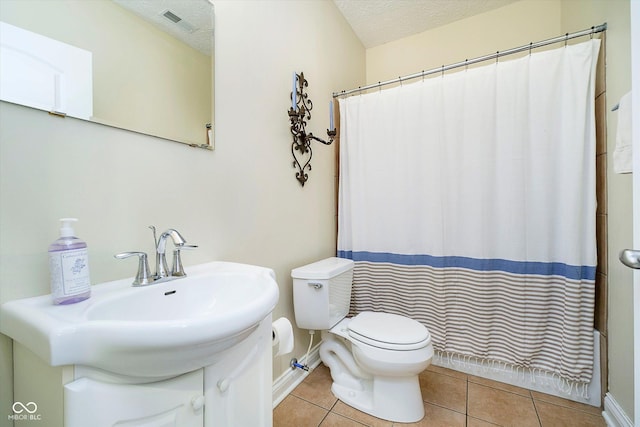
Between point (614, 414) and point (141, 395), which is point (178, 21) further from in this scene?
point (614, 414)

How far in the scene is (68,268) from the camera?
0.59m

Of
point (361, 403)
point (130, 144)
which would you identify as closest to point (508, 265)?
point (361, 403)

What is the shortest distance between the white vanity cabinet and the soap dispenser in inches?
5.0

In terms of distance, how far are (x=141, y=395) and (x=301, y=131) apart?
53.0 inches

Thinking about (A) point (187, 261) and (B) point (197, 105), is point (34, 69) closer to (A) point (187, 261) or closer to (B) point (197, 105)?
(B) point (197, 105)

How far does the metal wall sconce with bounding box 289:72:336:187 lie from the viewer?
149 cm

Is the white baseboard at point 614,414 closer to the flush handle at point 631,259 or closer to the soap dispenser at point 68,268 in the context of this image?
the flush handle at point 631,259

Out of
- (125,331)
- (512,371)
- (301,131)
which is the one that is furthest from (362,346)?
(301,131)

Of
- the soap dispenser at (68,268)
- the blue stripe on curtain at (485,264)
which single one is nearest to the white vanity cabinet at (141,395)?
the soap dispenser at (68,268)

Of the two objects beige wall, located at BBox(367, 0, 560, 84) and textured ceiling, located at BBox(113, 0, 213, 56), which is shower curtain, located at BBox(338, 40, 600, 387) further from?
textured ceiling, located at BBox(113, 0, 213, 56)

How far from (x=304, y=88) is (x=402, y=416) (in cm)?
183

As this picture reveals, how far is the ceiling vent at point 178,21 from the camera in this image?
0.94 m

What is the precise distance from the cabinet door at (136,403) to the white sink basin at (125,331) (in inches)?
1.6

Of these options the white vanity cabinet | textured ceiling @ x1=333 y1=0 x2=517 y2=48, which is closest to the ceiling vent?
the white vanity cabinet
